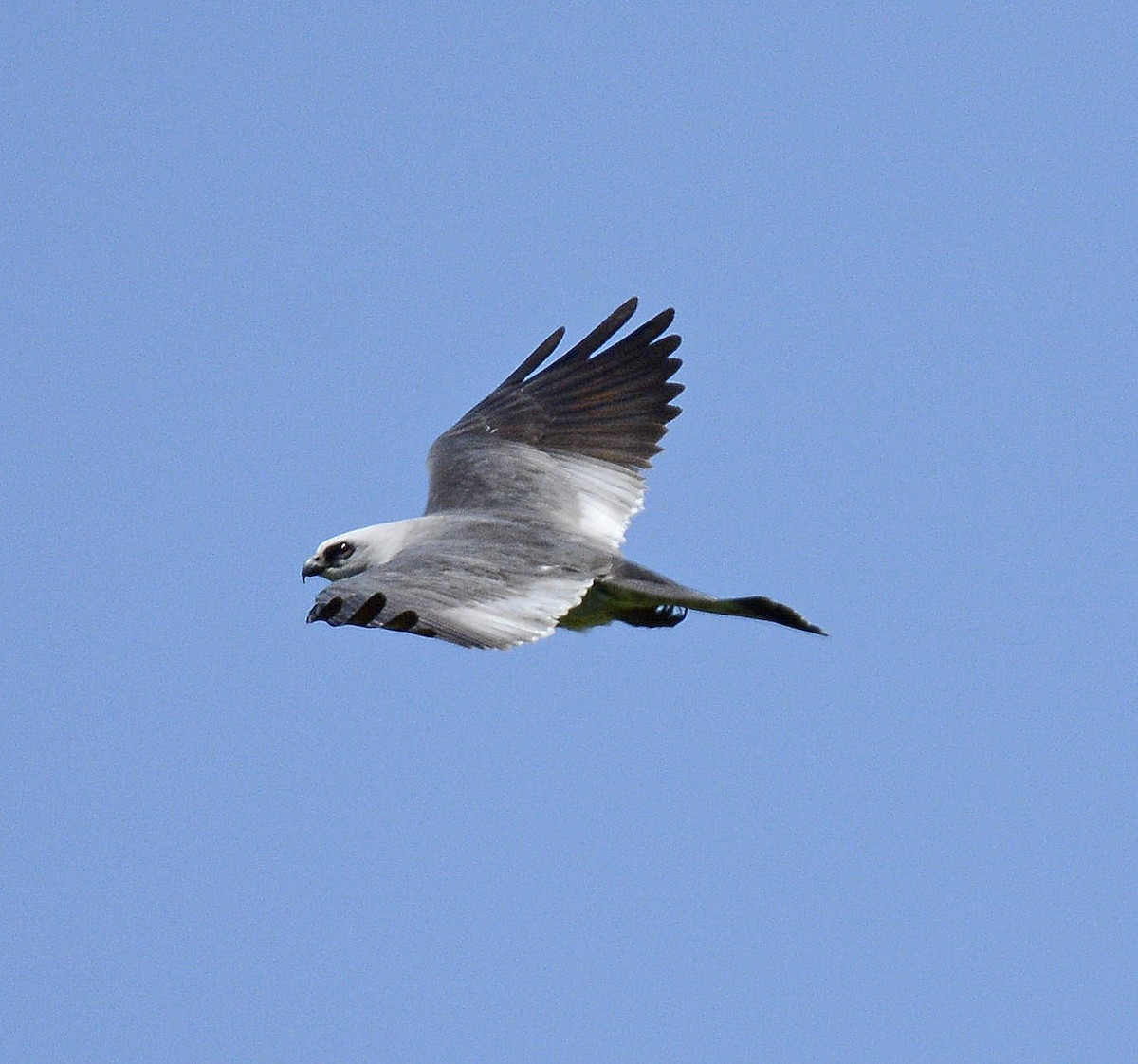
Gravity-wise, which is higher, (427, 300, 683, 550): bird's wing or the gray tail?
(427, 300, 683, 550): bird's wing

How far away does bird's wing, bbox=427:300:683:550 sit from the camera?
39.1 feet

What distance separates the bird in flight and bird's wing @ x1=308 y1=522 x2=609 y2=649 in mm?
12

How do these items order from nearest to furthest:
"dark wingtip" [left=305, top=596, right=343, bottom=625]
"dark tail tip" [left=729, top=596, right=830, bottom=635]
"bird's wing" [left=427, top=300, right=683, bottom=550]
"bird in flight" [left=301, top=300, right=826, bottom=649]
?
"dark wingtip" [left=305, top=596, right=343, bottom=625] < "bird in flight" [left=301, top=300, right=826, bottom=649] < "dark tail tip" [left=729, top=596, right=830, bottom=635] < "bird's wing" [left=427, top=300, right=683, bottom=550]

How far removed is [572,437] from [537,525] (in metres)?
1.69

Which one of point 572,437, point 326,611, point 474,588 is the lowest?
point 326,611

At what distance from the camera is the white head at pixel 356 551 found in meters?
11.1

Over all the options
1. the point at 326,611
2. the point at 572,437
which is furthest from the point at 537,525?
the point at 326,611

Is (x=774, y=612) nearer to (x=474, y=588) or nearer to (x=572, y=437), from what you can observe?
(x=474, y=588)

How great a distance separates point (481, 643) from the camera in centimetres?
864

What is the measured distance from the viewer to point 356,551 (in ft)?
37.2

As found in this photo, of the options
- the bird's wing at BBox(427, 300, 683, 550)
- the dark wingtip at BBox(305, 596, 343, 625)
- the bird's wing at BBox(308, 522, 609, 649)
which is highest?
the bird's wing at BBox(427, 300, 683, 550)

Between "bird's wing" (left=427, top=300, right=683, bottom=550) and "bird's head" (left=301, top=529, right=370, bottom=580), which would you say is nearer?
"bird's head" (left=301, top=529, right=370, bottom=580)

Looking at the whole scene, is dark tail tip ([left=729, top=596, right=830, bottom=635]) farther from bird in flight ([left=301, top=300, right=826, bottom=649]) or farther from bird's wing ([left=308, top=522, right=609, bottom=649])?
bird's wing ([left=308, top=522, right=609, bottom=649])

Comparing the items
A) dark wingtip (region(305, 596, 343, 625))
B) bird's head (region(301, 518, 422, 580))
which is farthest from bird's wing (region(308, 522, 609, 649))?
bird's head (region(301, 518, 422, 580))
